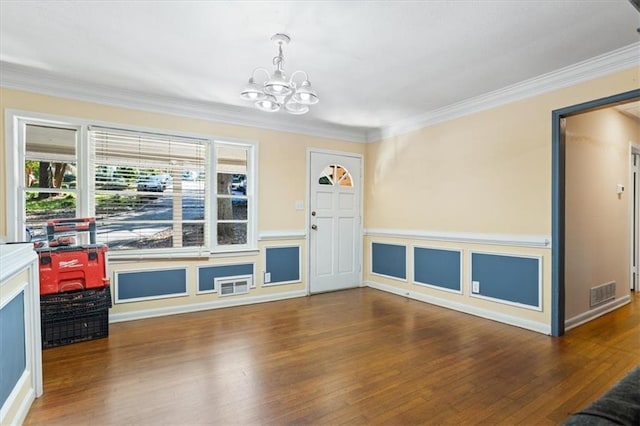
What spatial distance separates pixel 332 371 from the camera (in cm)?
251

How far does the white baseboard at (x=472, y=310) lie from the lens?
3338 millimetres

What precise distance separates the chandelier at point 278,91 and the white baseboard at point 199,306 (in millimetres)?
2557

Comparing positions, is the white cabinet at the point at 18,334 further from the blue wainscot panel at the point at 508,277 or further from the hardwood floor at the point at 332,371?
the blue wainscot panel at the point at 508,277

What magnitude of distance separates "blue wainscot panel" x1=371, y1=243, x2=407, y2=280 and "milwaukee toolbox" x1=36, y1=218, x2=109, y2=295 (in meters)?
3.57

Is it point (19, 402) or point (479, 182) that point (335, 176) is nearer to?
point (479, 182)

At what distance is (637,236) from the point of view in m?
4.80

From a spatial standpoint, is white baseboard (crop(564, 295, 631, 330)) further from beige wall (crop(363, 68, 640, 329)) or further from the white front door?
the white front door

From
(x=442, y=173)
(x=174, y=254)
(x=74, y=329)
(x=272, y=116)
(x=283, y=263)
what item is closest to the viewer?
(x=74, y=329)

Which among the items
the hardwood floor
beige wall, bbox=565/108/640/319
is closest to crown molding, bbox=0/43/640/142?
beige wall, bbox=565/108/640/319

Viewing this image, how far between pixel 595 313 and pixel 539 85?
2.58 meters

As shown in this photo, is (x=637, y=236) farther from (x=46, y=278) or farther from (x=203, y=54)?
(x=46, y=278)

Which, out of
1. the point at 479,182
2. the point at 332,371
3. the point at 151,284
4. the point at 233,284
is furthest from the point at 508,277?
the point at 151,284

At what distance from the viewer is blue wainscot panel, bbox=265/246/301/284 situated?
15.0 feet

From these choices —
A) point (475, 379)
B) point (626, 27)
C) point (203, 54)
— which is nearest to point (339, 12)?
point (203, 54)
